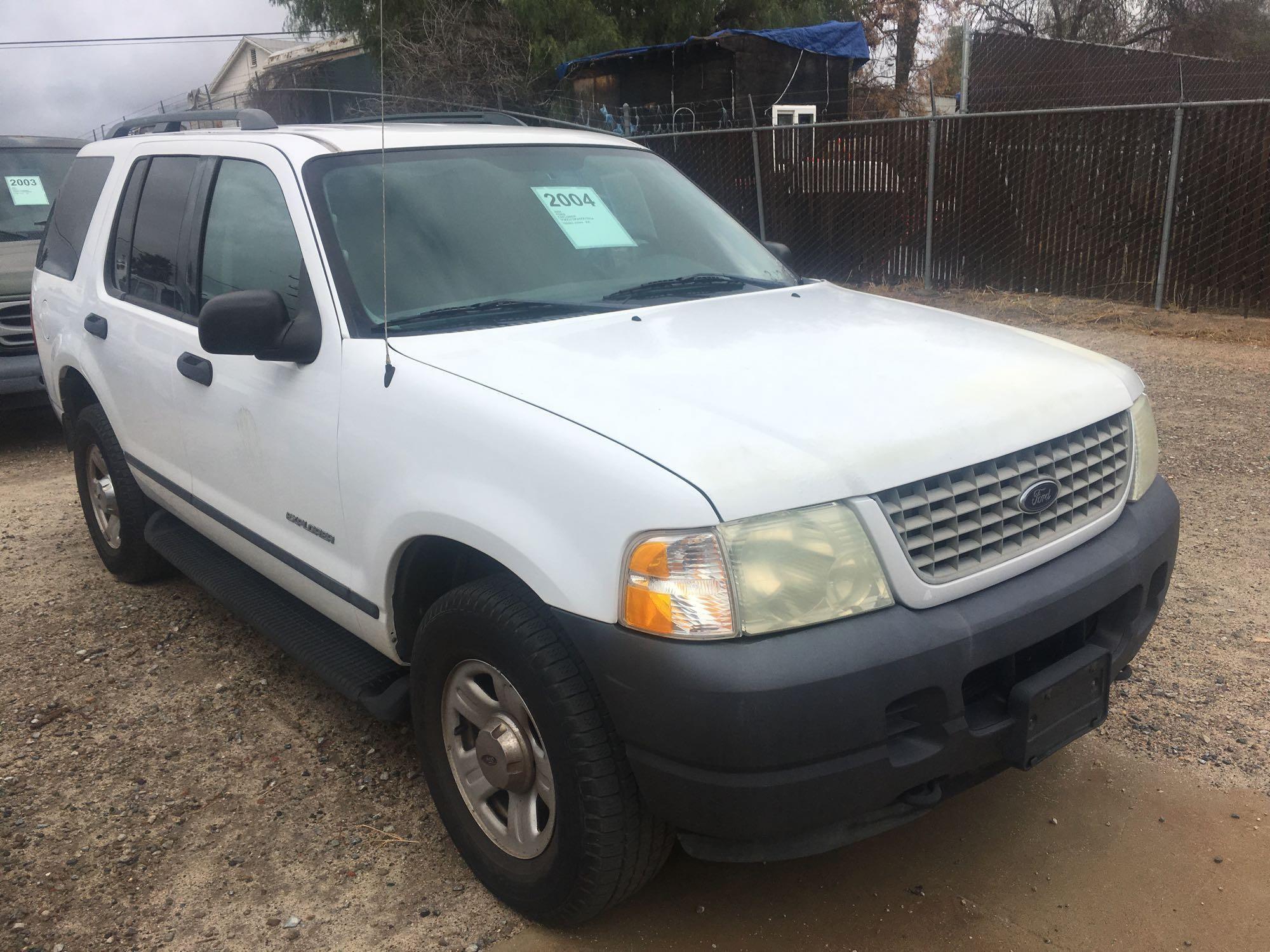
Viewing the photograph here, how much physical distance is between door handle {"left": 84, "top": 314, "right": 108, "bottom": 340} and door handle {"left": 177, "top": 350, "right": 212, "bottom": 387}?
91 centimetres

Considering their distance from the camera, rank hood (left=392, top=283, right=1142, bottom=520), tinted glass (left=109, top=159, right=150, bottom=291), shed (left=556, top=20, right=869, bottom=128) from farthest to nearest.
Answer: shed (left=556, top=20, right=869, bottom=128) → tinted glass (left=109, top=159, right=150, bottom=291) → hood (left=392, top=283, right=1142, bottom=520)

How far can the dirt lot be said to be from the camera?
8.76ft

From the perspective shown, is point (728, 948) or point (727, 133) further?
point (727, 133)

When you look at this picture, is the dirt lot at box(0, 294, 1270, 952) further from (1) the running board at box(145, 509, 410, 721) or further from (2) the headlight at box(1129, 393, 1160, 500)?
(2) the headlight at box(1129, 393, 1160, 500)

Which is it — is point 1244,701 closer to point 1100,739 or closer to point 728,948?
point 1100,739

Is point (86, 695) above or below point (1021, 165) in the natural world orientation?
below

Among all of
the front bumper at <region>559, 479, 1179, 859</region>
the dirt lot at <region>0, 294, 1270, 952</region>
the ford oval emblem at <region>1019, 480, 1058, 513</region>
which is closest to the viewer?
the front bumper at <region>559, 479, 1179, 859</region>

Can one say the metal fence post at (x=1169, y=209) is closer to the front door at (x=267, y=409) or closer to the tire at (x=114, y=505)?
the front door at (x=267, y=409)

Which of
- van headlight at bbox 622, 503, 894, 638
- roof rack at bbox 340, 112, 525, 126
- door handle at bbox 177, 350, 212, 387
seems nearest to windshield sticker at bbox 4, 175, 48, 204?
roof rack at bbox 340, 112, 525, 126

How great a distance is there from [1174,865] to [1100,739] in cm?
61

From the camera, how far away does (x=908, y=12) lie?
2909 cm

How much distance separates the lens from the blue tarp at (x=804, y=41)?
19.6 meters

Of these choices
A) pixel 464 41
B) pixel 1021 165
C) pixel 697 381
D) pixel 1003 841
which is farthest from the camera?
pixel 464 41

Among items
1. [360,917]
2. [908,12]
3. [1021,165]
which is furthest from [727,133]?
[908,12]
